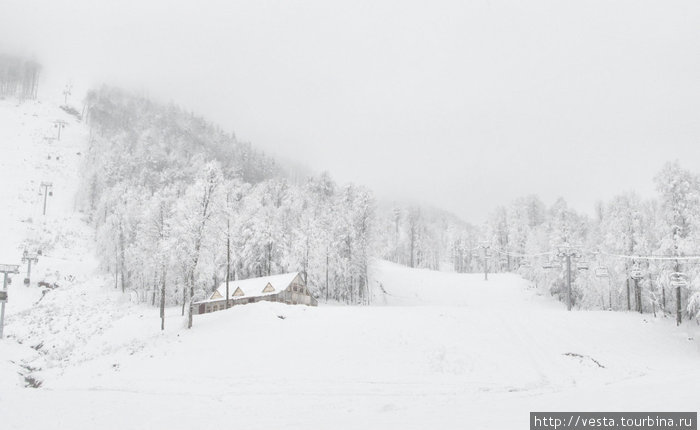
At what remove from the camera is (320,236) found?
196 feet

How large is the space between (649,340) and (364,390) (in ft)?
83.7

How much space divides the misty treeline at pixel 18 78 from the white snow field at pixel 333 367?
490ft

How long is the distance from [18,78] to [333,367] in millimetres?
201018

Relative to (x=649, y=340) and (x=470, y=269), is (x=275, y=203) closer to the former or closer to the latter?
(x=649, y=340)

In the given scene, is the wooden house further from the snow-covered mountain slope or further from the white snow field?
A: the snow-covered mountain slope

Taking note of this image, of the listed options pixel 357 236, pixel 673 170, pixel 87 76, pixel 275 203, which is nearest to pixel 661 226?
pixel 673 170

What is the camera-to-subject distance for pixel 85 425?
16.4m

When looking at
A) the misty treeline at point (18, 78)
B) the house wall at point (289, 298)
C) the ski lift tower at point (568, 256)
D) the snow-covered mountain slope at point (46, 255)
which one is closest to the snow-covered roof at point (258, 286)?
the house wall at point (289, 298)

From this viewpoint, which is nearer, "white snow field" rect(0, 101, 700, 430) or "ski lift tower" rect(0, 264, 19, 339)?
"white snow field" rect(0, 101, 700, 430)

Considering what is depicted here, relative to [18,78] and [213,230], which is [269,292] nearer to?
[213,230]

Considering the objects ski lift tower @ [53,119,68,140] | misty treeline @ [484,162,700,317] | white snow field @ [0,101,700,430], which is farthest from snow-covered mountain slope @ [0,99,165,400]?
misty treeline @ [484,162,700,317]

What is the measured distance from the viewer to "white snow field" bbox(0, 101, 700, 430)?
17.2 m

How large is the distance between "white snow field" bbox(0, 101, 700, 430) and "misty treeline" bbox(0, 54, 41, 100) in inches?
5886

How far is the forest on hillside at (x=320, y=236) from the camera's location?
3753 centimetres
